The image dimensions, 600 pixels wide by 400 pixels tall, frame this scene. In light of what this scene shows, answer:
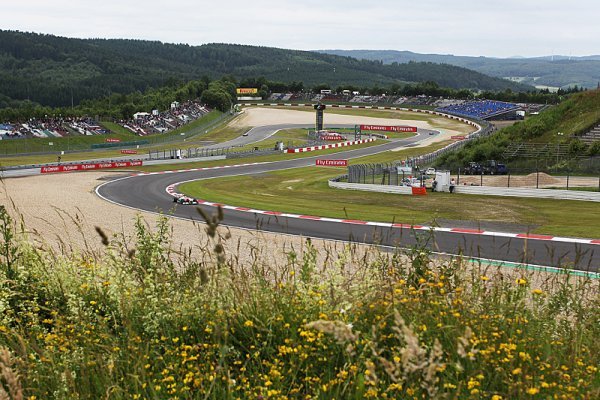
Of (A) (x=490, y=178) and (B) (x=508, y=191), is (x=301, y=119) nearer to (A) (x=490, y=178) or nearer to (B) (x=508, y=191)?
(A) (x=490, y=178)

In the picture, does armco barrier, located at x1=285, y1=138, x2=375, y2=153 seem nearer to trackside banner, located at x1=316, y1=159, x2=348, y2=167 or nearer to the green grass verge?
trackside banner, located at x1=316, y1=159, x2=348, y2=167

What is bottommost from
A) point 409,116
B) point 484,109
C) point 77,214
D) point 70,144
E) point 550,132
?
point 70,144

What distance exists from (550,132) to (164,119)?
78.2 metres

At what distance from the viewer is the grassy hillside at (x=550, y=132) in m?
52.1

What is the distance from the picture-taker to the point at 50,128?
92.9 metres

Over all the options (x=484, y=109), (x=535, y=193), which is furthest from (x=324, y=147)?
(x=484, y=109)

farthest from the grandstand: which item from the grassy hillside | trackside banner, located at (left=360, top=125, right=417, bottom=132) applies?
the grassy hillside

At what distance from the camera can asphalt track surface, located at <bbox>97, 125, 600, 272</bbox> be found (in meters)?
10.1

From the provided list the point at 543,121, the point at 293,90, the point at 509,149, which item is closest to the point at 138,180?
the point at 509,149

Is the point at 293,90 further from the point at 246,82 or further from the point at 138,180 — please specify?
the point at 138,180

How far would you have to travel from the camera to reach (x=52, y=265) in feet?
28.5

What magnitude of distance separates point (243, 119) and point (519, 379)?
439 feet

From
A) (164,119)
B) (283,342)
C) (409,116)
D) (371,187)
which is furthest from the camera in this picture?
(409,116)

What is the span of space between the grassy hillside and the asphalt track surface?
19.8m
